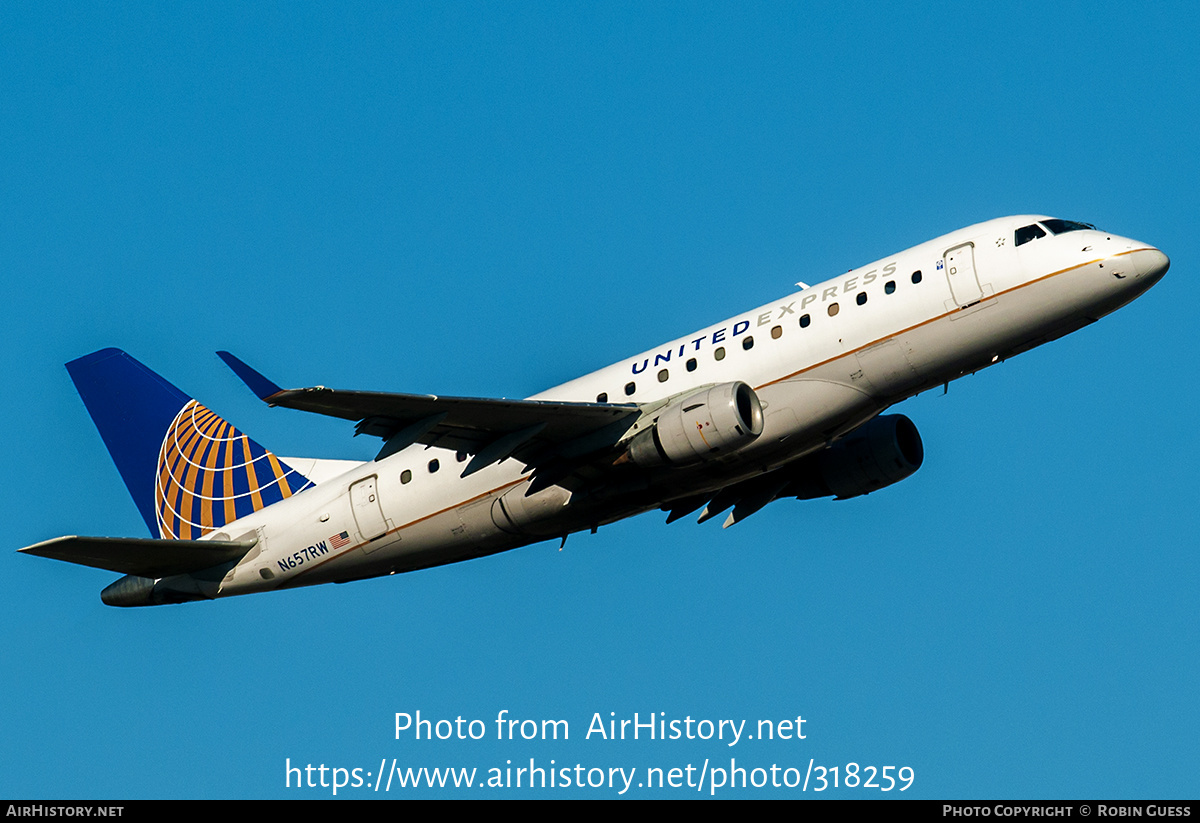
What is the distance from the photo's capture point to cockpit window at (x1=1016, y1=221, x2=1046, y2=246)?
31.6 meters

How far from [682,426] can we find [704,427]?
0.50m

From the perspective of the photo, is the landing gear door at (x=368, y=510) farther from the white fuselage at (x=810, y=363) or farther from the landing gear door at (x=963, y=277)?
the landing gear door at (x=963, y=277)

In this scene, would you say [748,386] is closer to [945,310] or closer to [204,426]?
[945,310]

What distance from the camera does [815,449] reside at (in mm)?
32719

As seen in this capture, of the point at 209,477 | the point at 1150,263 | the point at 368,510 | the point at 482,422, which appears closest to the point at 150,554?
the point at 209,477

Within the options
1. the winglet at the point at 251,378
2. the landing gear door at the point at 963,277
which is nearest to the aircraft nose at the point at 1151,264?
the landing gear door at the point at 963,277

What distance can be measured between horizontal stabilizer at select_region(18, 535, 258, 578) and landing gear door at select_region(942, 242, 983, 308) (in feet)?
56.0

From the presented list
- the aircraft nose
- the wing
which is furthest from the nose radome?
the wing

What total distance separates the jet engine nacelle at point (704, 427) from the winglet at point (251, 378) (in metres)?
7.95

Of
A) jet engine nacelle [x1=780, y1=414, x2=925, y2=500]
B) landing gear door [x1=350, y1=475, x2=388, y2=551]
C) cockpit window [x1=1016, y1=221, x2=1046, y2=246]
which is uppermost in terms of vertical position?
cockpit window [x1=1016, y1=221, x2=1046, y2=246]

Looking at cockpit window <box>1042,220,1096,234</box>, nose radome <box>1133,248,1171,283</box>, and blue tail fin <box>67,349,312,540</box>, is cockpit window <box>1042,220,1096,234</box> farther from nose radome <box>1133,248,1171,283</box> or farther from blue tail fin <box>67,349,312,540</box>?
blue tail fin <box>67,349,312,540</box>

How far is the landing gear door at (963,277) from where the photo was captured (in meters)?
31.4
